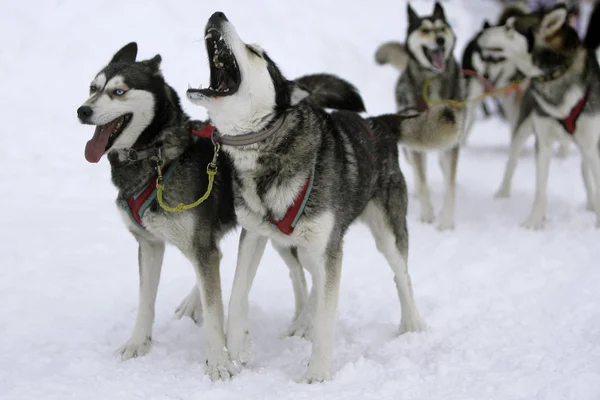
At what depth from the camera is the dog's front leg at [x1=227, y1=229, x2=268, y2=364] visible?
339 cm

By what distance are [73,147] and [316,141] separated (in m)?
4.16

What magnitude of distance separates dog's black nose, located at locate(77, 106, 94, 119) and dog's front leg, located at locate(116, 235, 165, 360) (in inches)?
29.0

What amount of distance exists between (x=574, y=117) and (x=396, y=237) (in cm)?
285

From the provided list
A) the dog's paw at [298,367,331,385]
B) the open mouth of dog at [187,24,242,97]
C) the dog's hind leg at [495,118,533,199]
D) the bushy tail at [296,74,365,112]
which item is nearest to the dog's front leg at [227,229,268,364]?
the dog's paw at [298,367,331,385]

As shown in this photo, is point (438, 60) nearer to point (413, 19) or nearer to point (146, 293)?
point (413, 19)

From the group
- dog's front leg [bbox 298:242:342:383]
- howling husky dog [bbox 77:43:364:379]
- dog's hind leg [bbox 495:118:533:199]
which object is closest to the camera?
dog's front leg [bbox 298:242:342:383]

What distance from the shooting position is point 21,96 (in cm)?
717

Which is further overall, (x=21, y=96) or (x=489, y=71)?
(x=489, y=71)

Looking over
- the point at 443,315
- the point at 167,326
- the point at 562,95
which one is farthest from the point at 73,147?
the point at 562,95

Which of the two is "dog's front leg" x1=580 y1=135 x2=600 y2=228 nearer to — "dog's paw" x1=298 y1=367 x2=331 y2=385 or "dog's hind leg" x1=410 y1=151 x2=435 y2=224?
"dog's hind leg" x1=410 y1=151 x2=435 y2=224

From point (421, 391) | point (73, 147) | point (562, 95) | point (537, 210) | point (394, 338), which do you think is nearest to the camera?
point (421, 391)

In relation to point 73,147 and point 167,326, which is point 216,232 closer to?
point 167,326

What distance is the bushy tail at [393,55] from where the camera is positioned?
7.63 metres

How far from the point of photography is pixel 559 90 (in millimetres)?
5836
